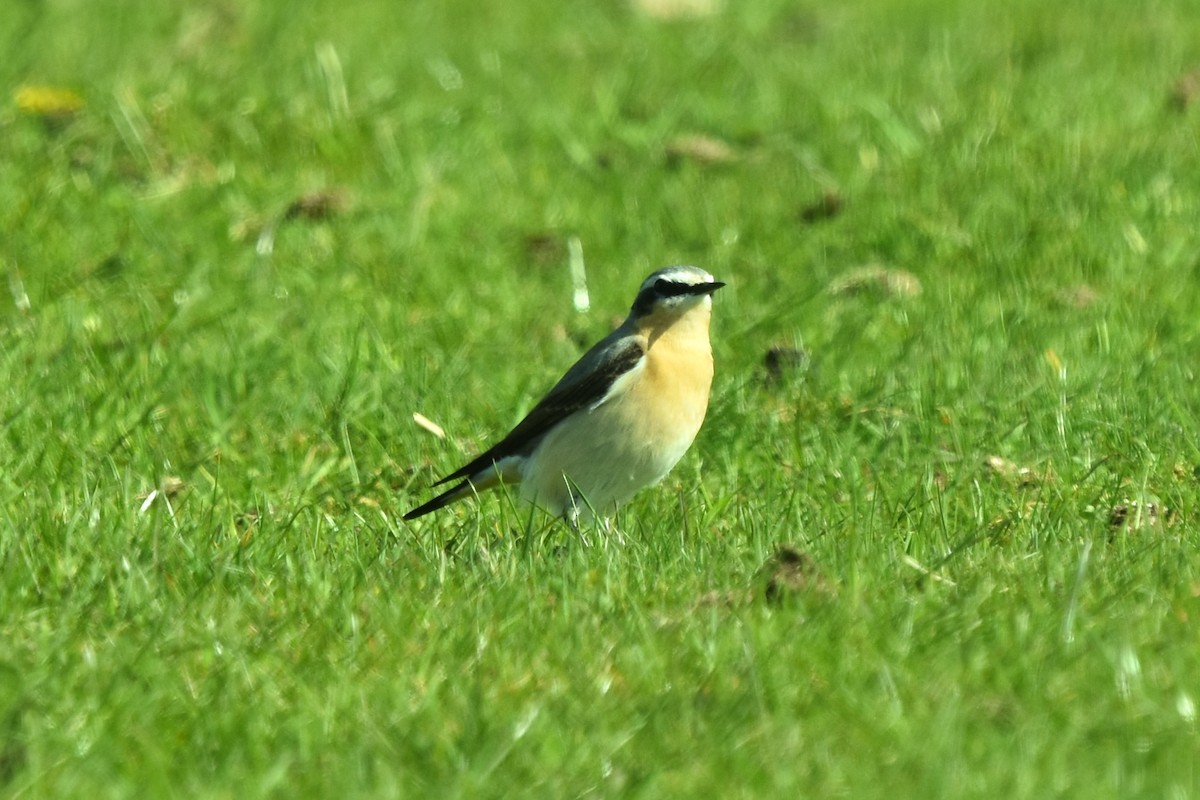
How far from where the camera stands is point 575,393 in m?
6.78

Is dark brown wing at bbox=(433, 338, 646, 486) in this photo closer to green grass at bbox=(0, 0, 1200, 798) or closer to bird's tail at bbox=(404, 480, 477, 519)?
bird's tail at bbox=(404, 480, 477, 519)

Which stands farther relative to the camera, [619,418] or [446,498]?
[619,418]

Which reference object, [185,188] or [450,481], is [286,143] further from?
[450,481]

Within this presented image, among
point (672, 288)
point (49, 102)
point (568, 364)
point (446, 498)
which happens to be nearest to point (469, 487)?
point (446, 498)

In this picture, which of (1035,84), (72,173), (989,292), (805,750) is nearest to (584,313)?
(989,292)

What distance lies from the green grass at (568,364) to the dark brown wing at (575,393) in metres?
0.32

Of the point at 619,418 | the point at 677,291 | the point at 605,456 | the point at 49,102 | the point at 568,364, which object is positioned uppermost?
the point at 677,291

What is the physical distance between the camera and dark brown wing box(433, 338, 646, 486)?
6738mm

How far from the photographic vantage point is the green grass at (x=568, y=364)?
14.3 feet

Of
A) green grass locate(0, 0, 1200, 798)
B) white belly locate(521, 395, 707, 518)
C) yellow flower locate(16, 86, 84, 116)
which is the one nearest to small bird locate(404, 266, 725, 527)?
white belly locate(521, 395, 707, 518)

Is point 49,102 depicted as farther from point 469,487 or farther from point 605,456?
point 605,456

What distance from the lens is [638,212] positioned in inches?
381

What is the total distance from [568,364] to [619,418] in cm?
160

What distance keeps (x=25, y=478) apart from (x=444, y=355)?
84.1 inches
